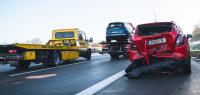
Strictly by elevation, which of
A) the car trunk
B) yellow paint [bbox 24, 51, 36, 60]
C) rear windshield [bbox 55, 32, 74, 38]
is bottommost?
yellow paint [bbox 24, 51, 36, 60]

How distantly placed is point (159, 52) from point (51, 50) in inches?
351

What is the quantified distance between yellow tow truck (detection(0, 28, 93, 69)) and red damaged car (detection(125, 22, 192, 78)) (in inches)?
261

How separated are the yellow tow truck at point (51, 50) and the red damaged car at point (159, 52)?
6.62 metres

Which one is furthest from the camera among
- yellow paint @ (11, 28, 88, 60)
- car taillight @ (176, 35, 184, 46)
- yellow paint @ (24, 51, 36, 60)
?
yellow paint @ (11, 28, 88, 60)

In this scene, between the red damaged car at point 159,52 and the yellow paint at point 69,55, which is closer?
the red damaged car at point 159,52

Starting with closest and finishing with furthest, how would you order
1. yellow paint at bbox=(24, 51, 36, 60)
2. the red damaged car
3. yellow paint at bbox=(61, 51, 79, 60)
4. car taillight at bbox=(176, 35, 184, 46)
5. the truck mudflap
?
the truck mudflap < the red damaged car < car taillight at bbox=(176, 35, 184, 46) < yellow paint at bbox=(24, 51, 36, 60) < yellow paint at bbox=(61, 51, 79, 60)

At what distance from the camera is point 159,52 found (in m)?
9.65


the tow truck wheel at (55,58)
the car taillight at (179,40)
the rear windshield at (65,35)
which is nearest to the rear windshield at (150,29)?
the car taillight at (179,40)

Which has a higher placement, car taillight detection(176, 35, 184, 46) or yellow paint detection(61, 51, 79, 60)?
car taillight detection(176, 35, 184, 46)

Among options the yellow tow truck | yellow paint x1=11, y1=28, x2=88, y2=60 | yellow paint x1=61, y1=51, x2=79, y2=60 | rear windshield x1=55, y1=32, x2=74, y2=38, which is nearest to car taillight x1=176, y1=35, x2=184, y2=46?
the yellow tow truck

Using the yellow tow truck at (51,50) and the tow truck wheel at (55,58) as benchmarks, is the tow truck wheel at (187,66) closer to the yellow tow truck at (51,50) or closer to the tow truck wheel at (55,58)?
the yellow tow truck at (51,50)

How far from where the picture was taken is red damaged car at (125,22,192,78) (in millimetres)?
9473

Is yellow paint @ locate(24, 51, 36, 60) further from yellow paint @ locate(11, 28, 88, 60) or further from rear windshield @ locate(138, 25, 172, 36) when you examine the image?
rear windshield @ locate(138, 25, 172, 36)

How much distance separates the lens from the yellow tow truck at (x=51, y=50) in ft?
49.6
